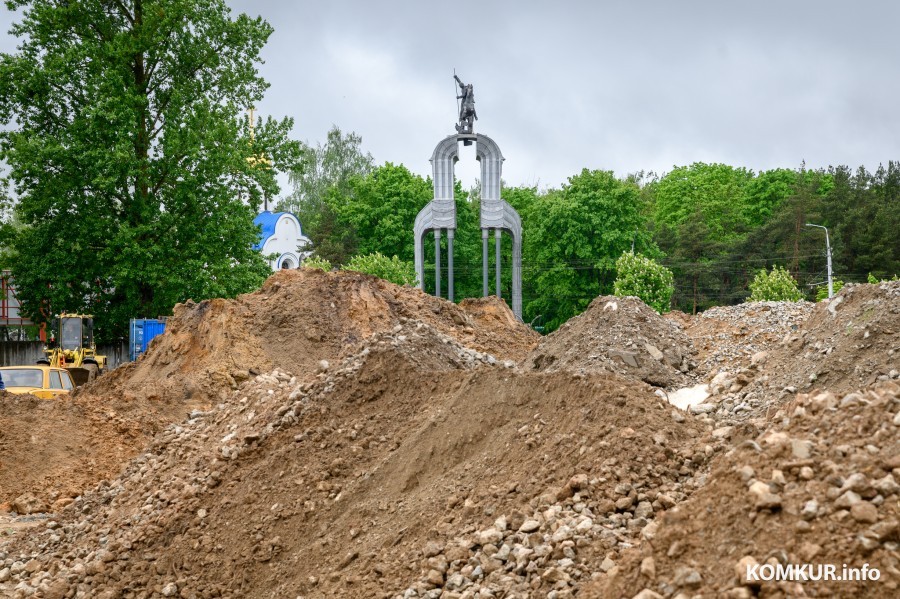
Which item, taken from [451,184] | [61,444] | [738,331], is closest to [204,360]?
[61,444]

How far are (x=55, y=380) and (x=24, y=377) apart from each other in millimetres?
559

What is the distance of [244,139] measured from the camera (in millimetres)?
25406

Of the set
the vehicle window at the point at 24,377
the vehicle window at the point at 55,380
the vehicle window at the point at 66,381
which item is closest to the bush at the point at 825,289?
the vehicle window at the point at 66,381

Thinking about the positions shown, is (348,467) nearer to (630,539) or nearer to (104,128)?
(630,539)

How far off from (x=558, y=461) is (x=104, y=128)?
20.7m

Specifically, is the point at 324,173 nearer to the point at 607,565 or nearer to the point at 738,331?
the point at 738,331

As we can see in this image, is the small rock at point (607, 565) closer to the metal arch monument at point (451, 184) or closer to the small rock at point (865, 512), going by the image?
the small rock at point (865, 512)

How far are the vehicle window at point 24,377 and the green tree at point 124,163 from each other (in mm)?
6212

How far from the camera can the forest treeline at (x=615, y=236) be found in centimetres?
4362

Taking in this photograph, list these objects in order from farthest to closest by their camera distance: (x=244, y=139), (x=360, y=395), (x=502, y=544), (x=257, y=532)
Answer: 1. (x=244, y=139)
2. (x=360, y=395)
3. (x=257, y=532)
4. (x=502, y=544)

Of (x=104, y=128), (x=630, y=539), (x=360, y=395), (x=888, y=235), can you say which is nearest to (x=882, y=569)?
(x=630, y=539)

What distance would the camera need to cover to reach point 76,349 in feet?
77.8

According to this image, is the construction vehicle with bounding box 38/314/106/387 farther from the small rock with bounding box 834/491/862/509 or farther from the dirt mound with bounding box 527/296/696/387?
the small rock with bounding box 834/491/862/509

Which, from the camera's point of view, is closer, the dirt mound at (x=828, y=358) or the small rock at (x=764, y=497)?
the small rock at (x=764, y=497)
